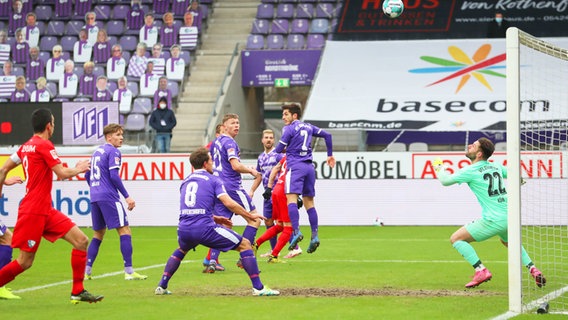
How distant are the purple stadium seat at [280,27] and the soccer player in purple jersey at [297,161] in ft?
56.3

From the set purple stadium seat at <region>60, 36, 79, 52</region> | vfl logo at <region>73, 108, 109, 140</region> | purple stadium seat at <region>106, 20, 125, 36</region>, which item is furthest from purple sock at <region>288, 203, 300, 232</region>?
purple stadium seat at <region>60, 36, 79, 52</region>

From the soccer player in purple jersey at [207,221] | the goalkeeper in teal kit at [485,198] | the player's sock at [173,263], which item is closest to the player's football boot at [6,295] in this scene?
the player's sock at [173,263]

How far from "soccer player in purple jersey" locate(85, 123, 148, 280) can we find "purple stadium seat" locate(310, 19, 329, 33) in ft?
64.1

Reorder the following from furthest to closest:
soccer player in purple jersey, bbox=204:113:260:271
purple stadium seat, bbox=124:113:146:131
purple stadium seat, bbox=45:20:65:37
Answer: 1. purple stadium seat, bbox=45:20:65:37
2. purple stadium seat, bbox=124:113:146:131
3. soccer player in purple jersey, bbox=204:113:260:271

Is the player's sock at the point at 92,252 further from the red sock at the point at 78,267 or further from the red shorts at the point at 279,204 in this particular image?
the red shorts at the point at 279,204

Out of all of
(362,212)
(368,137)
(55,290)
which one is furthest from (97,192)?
(368,137)

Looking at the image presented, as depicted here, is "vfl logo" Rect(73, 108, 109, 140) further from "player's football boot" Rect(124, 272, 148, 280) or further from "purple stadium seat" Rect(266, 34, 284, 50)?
"player's football boot" Rect(124, 272, 148, 280)

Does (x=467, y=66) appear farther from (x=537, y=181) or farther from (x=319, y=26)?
(x=537, y=181)

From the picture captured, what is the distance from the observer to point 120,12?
3494 centimetres

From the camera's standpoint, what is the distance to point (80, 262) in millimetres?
11039

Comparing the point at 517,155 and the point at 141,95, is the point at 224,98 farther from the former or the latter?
the point at 517,155

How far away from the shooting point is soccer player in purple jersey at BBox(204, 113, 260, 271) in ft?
47.7

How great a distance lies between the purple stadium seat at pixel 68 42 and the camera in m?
34.1

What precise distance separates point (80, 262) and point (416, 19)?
22877 millimetres
